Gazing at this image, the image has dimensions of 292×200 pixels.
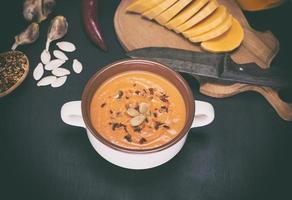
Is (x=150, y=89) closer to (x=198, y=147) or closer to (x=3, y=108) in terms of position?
(x=198, y=147)

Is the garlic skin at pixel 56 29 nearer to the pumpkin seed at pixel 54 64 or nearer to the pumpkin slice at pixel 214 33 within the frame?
the pumpkin seed at pixel 54 64

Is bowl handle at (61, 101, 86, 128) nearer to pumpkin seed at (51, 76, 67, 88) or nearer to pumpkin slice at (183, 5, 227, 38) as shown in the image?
pumpkin seed at (51, 76, 67, 88)

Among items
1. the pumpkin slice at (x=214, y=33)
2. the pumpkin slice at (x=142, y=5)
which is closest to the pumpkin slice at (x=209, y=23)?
the pumpkin slice at (x=214, y=33)

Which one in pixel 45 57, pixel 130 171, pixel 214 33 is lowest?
pixel 130 171

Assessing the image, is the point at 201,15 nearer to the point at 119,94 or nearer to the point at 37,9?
the point at 119,94

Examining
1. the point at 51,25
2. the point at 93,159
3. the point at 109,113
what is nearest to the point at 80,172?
the point at 93,159

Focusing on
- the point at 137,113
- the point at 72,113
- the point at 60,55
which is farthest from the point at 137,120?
the point at 60,55
